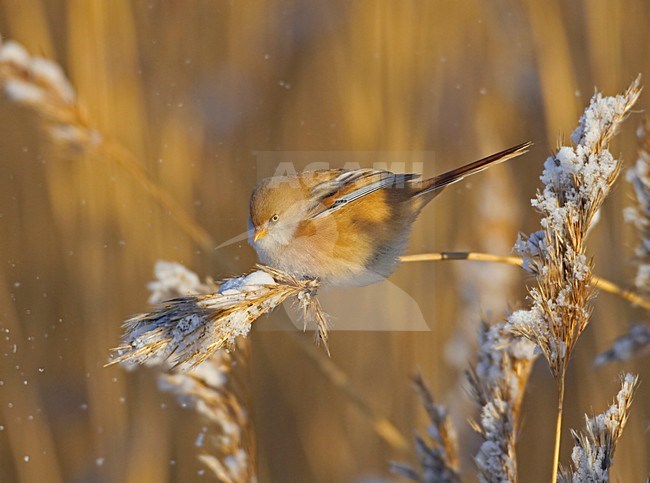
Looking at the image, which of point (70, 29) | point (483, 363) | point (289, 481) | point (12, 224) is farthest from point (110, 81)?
point (483, 363)

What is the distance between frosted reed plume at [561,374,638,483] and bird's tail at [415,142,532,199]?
1.33ft

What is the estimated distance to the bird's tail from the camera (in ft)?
3.50

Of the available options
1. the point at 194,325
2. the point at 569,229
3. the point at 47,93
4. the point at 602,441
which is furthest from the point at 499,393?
the point at 47,93

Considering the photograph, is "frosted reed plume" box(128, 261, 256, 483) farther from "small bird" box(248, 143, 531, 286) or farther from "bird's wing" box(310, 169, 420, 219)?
"bird's wing" box(310, 169, 420, 219)

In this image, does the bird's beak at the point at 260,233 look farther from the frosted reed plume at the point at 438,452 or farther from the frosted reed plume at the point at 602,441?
the frosted reed plume at the point at 602,441

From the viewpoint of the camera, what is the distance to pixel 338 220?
135 centimetres

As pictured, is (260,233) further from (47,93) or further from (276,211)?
(47,93)

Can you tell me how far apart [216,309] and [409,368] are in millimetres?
1290

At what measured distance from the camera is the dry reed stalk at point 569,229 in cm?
77

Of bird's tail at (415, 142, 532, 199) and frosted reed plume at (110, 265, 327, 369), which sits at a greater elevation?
bird's tail at (415, 142, 532, 199)

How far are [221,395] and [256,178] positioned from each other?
0.90m

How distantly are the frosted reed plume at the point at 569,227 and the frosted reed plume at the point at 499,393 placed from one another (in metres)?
0.18

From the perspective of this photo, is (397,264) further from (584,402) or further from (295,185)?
(584,402)

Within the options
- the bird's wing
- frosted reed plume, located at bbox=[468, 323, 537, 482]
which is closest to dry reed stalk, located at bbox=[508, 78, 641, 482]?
frosted reed plume, located at bbox=[468, 323, 537, 482]
